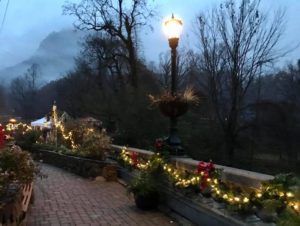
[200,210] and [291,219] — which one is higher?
[291,219]

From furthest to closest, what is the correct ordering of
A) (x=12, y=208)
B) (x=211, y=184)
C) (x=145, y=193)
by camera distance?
(x=145, y=193) < (x=211, y=184) < (x=12, y=208)

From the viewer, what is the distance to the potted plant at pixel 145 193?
9.35m

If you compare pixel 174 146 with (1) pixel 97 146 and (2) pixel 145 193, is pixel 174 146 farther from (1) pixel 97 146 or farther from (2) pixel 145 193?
(1) pixel 97 146

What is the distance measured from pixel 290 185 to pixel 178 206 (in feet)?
11.0

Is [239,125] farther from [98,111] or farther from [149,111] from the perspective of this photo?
[98,111]

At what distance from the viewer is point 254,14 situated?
21.7m

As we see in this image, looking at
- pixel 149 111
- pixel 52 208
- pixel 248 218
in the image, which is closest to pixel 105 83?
pixel 149 111

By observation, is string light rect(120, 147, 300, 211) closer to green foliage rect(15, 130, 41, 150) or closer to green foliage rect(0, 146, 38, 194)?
green foliage rect(0, 146, 38, 194)

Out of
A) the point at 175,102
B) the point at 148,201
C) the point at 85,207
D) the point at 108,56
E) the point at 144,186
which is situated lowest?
the point at 85,207

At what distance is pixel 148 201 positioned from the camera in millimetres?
9438

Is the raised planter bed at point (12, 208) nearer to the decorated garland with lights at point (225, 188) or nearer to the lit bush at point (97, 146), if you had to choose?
the decorated garland with lights at point (225, 188)

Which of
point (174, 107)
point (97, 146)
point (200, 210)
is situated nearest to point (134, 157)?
point (174, 107)

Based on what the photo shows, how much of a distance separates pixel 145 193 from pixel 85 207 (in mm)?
1375

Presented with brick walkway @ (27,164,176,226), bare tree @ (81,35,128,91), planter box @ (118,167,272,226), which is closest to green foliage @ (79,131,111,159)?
brick walkway @ (27,164,176,226)
